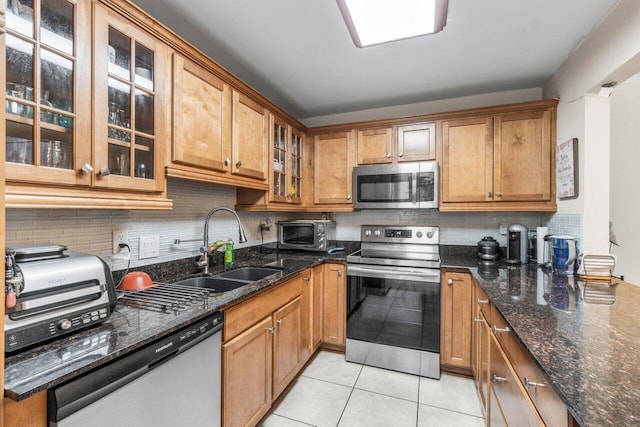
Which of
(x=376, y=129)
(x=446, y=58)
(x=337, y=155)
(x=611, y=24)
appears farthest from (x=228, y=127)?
(x=611, y=24)

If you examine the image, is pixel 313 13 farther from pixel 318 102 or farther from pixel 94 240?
pixel 94 240

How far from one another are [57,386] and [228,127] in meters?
1.48

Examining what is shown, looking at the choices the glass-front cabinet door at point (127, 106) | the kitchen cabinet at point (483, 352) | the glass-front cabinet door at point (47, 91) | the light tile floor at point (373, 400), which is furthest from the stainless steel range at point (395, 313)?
the glass-front cabinet door at point (47, 91)

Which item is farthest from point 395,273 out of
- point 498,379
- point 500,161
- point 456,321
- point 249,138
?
point 249,138

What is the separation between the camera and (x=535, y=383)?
87 centimetres

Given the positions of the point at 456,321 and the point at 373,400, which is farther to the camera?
the point at 456,321

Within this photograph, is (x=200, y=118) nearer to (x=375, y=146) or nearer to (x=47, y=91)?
(x=47, y=91)

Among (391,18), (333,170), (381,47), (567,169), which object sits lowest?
(567,169)

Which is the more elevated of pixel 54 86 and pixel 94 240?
pixel 54 86

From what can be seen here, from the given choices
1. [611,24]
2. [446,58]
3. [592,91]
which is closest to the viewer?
[611,24]

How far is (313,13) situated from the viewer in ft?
5.17

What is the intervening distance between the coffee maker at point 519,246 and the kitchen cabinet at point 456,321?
423 mm

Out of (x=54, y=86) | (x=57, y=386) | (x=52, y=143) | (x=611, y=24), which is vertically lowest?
(x=57, y=386)

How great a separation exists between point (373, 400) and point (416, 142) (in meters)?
2.04
